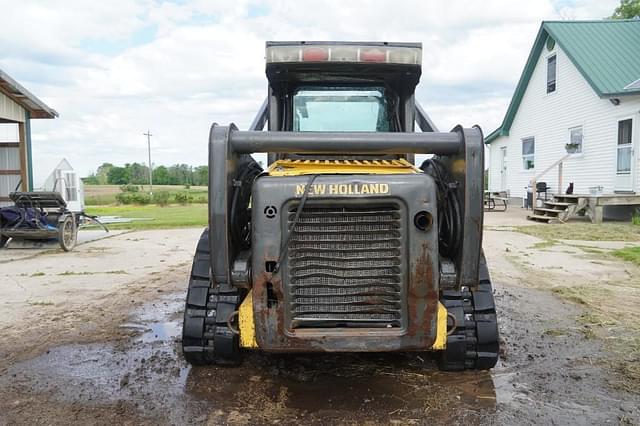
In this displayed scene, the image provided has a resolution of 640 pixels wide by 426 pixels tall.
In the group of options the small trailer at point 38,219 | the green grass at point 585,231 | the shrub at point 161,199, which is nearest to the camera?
the small trailer at point 38,219

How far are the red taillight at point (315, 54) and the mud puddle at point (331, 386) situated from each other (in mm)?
2458

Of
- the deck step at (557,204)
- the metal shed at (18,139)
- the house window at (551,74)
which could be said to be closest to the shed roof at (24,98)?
the metal shed at (18,139)

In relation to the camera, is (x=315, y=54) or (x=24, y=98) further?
(x=24, y=98)

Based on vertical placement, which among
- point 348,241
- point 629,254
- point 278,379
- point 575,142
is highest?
point 575,142

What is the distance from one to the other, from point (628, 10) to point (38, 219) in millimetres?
31228

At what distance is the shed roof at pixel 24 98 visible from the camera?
476 inches

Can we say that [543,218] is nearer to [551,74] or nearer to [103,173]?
[551,74]

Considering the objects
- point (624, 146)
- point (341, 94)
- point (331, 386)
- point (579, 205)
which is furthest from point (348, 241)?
point (624, 146)

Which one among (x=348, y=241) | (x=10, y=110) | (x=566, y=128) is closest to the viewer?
(x=348, y=241)

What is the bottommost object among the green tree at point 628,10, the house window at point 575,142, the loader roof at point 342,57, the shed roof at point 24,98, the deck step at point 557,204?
the deck step at point 557,204

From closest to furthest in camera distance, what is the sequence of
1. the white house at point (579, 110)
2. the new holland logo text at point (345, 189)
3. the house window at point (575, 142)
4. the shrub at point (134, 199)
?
the new holland logo text at point (345, 189), the white house at point (579, 110), the house window at point (575, 142), the shrub at point (134, 199)

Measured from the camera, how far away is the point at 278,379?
12.8 ft

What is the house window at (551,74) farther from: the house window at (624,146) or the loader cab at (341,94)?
the loader cab at (341,94)

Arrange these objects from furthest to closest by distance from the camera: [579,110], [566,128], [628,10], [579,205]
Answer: [628,10], [566,128], [579,110], [579,205]
